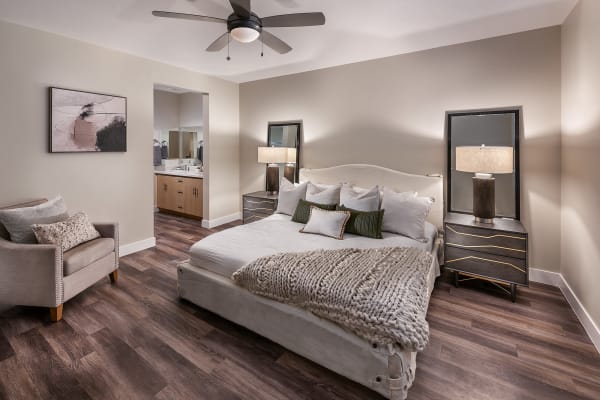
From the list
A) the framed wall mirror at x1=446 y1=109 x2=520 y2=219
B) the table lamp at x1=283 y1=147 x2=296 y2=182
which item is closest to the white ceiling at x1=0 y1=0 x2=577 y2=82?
the framed wall mirror at x1=446 y1=109 x2=520 y2=219

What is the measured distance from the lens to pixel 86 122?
342 cm

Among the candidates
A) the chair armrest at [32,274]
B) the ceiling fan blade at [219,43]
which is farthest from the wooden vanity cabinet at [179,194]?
the chair armrest at [32,274]

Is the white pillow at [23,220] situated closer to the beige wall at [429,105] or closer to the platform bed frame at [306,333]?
the platform bed frame at [306,333]

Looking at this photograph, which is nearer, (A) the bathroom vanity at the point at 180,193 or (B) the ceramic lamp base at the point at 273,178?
(B) the ceramic lamp base at the point at 273,178

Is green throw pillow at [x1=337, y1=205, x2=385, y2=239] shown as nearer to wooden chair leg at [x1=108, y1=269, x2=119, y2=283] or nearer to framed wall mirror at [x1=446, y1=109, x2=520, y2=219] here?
framed wall mirror at [x1=446, y1=109, x2=520, y2=219]

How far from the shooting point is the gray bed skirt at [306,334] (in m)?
1.63

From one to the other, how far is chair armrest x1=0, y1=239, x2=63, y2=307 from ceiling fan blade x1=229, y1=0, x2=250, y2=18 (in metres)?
2.31

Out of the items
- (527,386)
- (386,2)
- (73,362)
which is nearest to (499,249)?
(527,386)

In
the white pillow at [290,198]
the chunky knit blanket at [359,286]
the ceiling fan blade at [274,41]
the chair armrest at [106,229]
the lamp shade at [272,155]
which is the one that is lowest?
the chunky knit blanket at [359,286]

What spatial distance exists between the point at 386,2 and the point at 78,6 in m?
2.64

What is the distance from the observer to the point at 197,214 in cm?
563

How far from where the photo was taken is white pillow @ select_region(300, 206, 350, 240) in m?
2.98

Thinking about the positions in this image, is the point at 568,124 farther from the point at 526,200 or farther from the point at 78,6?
the point at 78,6

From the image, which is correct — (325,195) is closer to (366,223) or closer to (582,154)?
(366,223)
